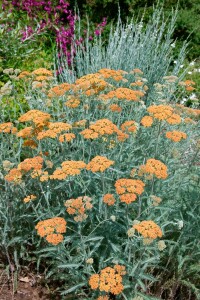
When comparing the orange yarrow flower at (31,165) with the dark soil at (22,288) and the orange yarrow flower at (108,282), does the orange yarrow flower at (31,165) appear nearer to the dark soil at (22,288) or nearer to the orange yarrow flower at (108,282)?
the orange yarrow flower at (108,282)

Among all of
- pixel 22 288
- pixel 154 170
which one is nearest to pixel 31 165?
pixel 154 170

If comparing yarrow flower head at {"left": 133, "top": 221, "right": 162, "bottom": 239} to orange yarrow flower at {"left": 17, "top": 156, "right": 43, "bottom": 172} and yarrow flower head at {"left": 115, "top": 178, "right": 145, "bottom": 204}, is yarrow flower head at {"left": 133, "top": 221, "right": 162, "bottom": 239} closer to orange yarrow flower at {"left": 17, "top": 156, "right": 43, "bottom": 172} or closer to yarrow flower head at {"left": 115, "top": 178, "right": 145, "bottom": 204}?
yarrow flower head at {"left": 115, "top": 178, "right": 145, "bottom": 204}

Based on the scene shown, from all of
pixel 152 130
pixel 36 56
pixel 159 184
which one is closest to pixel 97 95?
pixel 152 130

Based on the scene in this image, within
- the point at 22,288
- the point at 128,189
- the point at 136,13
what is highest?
the point at 128,189

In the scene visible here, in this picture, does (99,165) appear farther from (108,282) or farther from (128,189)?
(108,282)

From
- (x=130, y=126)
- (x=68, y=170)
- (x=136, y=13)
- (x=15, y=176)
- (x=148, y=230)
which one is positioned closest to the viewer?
(x=148, y=230)

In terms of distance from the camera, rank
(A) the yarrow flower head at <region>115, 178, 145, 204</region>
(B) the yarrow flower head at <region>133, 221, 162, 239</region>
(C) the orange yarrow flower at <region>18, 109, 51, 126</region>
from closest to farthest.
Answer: (B) the yarrow flower head at <region>133, 221, 162, 239</region>
(A) the yarrow flower head at <region>115, 178, 145, 204</region>
(C) the orange yarrow flower at <region>18, 109, 51, 126</region>

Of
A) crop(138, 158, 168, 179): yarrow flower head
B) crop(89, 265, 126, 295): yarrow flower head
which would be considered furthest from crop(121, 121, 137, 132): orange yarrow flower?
crop(89, 265, 126, 295): yarrow flower head

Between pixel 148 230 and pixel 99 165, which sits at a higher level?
pixel 99 165

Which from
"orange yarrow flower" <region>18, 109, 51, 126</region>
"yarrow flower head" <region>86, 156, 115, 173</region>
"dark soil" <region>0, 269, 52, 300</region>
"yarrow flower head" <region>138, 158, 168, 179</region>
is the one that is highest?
"orange yarrow flower" <region>18, 109, 51, 126</region>

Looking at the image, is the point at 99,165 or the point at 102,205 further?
the point at 102,205

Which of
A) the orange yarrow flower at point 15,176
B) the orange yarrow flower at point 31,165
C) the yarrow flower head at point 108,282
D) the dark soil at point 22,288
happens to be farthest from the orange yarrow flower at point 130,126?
the dark soil at point 22,288

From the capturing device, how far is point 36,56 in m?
5.85

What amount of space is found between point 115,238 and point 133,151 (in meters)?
0.67
